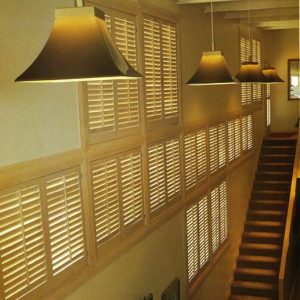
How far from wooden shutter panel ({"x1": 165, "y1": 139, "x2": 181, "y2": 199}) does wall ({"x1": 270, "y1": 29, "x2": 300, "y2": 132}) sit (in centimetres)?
749

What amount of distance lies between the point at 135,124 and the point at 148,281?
194 centimetres

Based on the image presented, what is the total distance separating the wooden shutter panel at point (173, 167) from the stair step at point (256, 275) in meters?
3.76

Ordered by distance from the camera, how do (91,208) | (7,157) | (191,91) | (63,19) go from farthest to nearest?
(191,91) < (91,208) < (7,157) < (63,19)

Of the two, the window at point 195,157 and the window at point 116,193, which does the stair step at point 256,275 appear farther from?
the window at point 116,193

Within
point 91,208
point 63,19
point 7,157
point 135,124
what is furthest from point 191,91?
point 63,19

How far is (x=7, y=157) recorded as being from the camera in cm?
338

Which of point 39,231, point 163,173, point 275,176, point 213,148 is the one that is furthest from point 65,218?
point 275,176

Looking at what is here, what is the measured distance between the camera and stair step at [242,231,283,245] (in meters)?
10.2

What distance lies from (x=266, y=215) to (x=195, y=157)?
13.0 ft

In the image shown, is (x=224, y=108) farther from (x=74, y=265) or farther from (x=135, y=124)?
(x=74, y=265)

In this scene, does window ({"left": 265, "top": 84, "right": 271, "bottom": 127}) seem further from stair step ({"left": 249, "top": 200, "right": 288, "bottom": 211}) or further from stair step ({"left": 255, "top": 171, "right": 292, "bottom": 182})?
stair step ({"left": 249, "top": 200, "right": 288, "bottom": 211})

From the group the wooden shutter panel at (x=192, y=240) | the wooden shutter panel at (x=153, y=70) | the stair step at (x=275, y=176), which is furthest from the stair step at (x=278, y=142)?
the wooden shutter panel at (x=153, y=70)

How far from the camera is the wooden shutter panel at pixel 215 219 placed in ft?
27.9

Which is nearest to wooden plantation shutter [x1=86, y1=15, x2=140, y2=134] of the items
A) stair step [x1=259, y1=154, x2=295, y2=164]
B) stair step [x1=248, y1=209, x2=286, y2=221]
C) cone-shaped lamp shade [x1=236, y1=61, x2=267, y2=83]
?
cone-shaped lamp shade [x1=236, y1=61, x2=267, y2=83]
